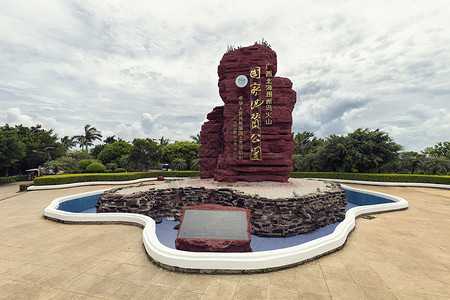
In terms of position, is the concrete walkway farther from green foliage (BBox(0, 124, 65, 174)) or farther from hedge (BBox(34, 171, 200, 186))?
green foliage (BBox(0, 124, 65, 174))

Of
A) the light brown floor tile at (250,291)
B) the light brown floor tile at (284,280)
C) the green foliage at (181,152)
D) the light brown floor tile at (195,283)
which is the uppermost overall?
the green foliage at (181,152)

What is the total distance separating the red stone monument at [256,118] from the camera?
733 inches

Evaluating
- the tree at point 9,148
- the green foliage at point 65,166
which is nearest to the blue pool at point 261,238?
the green foliage at point 65,166

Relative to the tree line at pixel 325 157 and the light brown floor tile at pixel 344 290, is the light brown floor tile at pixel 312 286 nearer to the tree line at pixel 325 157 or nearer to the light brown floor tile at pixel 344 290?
the light brown floor tile at pixel 344 290

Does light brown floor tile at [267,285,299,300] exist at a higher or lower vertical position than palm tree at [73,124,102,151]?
lower

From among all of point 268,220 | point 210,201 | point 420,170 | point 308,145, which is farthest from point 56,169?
point 420,170

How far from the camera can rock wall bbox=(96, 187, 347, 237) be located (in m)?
12.6

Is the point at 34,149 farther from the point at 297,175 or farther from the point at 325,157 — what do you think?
the point at 325,157

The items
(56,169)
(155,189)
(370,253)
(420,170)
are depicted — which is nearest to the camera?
(370,253)

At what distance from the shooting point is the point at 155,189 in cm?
1617

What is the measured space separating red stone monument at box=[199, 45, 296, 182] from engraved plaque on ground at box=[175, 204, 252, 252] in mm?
10718

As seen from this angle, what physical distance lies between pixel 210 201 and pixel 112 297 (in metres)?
11.6

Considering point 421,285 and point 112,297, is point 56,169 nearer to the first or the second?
point 112,297

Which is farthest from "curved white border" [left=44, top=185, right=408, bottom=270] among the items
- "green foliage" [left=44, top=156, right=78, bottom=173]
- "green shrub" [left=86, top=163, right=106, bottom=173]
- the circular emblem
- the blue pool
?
"green foliage" [left=44, top=156, right=78, bottom=173]
